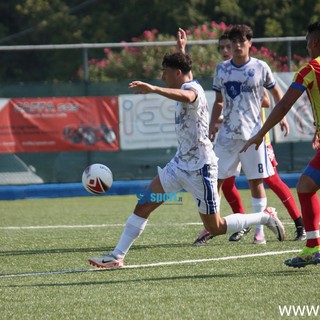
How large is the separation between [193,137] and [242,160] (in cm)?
192

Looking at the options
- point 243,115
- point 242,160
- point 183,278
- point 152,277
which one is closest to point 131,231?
point 152,277

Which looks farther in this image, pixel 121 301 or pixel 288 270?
pixel 288 270

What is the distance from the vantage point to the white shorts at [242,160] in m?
10.3

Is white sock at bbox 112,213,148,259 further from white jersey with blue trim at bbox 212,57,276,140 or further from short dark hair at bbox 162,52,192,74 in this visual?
white jersey with blue trim at bbox 212,57,276,140

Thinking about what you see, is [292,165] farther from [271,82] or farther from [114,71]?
[271,82]

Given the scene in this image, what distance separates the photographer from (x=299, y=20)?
29.8 m

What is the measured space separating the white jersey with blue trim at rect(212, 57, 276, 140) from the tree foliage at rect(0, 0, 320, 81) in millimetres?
18027

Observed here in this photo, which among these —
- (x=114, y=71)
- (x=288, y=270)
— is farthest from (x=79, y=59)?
(x=288, y=270)

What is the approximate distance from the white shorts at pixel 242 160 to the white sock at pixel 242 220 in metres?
0.98

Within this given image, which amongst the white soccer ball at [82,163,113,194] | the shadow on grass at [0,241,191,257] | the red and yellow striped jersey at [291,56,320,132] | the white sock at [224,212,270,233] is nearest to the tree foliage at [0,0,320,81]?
the shadow on grass at [0,241,191,257]

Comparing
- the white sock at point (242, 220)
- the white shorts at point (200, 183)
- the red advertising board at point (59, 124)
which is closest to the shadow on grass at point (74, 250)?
the white sock at point (242, 220)

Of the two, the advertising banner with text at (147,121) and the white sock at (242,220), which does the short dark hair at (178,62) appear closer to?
the white sock at (242,220)

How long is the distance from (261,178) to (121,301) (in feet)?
11.9

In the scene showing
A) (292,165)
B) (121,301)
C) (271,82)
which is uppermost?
(271,82)
